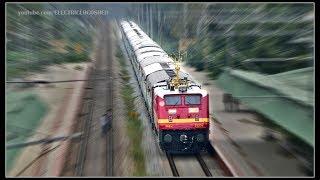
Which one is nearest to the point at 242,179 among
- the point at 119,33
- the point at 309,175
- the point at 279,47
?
the point at 309,175

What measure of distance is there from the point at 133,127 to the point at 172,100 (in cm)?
512

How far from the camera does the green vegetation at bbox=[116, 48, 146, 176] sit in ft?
66.3

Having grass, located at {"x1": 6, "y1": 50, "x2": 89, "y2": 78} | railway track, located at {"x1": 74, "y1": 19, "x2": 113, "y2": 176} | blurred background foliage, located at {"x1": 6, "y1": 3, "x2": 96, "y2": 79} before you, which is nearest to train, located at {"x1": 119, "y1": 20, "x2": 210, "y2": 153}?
railway track, located at {"x1": 74, "y1": 19, "x2": 113, "y2": 176}

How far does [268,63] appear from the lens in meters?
28.6

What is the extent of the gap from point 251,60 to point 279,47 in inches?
116

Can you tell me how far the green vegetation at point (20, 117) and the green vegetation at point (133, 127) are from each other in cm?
428

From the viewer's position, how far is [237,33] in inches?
1256

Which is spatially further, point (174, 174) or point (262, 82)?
point (262, 82)

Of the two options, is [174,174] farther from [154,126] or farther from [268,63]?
[268,63]

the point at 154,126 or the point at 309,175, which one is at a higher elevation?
the point at 154,126

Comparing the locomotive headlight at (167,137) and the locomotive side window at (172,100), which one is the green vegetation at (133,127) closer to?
the locomotive headlight at (167,137)

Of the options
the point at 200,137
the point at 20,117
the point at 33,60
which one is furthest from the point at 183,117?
the point at 33,60

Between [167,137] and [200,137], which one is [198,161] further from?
[167,137]
